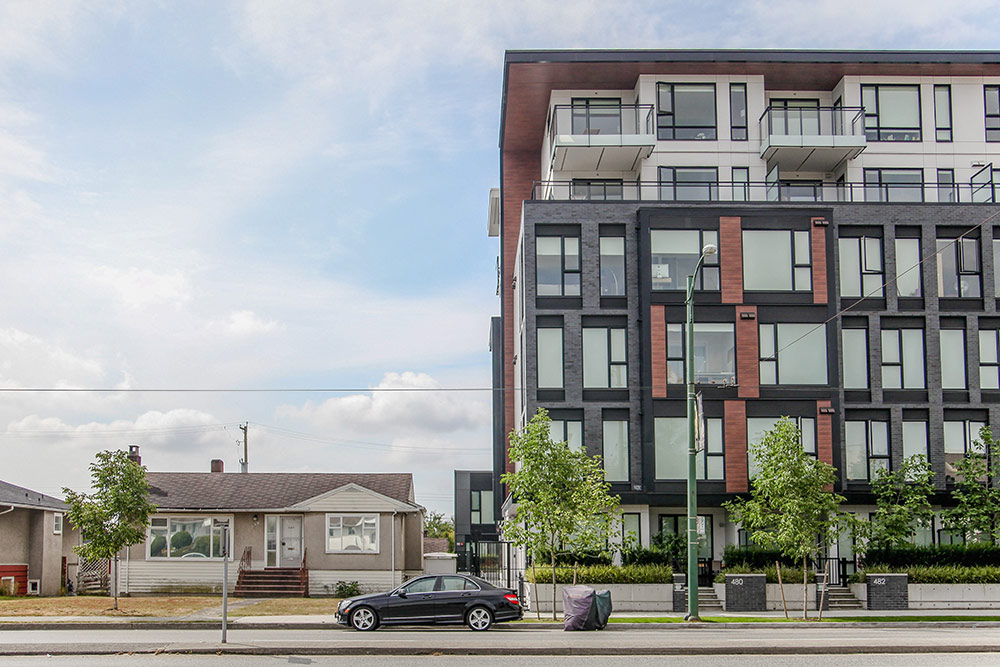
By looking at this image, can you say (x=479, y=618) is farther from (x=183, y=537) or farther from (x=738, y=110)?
(x=738, y=110)

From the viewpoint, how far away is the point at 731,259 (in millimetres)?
36844

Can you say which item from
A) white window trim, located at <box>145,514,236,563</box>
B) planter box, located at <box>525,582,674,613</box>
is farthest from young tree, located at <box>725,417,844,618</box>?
white window trim, located at <box>145,514,236,563</box>

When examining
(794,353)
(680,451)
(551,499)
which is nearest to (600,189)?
(794,353)

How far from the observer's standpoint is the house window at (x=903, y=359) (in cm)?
3766

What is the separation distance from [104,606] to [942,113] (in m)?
34.8

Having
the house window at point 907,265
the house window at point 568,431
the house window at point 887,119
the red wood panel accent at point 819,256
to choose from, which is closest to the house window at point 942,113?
the house window at point 887,119

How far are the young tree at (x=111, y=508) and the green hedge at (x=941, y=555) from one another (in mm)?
22684

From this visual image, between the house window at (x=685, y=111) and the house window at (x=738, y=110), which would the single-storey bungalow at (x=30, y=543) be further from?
the house window at (x=738, y=110)

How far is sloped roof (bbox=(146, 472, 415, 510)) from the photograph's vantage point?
138 ft

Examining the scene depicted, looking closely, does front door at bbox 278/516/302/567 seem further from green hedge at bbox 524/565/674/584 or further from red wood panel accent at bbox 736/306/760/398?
red wood panel accent at bbox 736/306/760/398

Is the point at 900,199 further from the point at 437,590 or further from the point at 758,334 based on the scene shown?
the point at 437,590

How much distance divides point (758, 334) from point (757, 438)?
354 centimetres

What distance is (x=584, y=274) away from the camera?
1471 inches

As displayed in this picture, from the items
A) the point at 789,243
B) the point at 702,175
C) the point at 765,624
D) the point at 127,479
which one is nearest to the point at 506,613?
the point at 765,624
